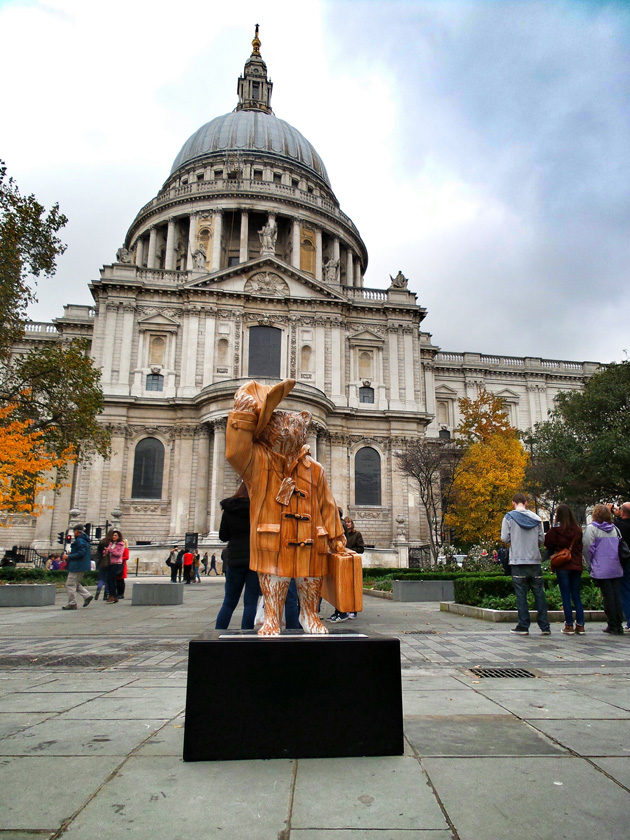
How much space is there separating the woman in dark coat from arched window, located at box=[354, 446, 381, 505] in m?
30.8

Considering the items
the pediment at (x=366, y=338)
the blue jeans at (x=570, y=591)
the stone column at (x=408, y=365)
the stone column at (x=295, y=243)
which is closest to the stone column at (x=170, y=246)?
the stone column at (x=295, y=243)

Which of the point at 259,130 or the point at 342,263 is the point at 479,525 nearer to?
the point at 342,263

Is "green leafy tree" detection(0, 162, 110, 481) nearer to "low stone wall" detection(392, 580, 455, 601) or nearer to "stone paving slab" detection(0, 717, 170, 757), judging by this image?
"low stone wall" detection(392, 580, 455, 601)

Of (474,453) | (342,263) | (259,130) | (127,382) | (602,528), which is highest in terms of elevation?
(259,130)

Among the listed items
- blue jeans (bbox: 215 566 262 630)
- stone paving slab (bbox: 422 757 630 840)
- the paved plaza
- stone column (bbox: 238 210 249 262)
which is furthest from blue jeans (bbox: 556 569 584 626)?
stone column (bbox: 238 210 249 262)

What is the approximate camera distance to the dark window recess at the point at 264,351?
37.8 m

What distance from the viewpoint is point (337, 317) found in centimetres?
3916

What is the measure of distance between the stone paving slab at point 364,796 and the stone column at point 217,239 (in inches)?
1806

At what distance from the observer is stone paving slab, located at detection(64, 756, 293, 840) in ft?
7.68

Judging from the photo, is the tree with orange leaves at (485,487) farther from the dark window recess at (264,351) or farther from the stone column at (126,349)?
the stone column at (126,349)

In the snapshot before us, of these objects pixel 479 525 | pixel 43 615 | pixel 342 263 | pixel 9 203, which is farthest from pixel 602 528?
pixel 342 263

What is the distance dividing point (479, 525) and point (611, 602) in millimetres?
26781

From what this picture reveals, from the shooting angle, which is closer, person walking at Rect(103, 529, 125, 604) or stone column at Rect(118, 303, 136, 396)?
person walking at Rect(103, 529, 125, 604)

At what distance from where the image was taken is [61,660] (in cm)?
651
